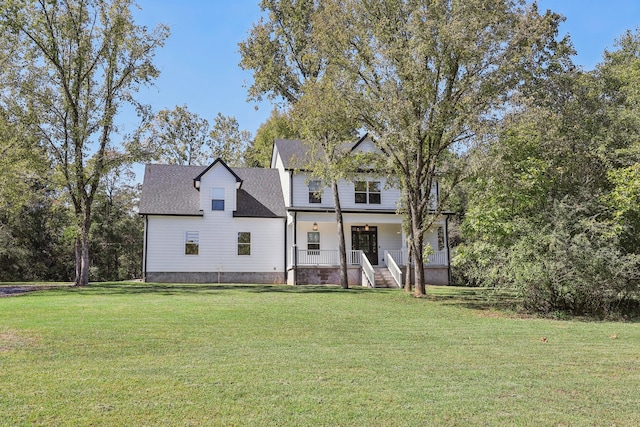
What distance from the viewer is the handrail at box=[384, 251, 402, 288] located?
22.7 metres

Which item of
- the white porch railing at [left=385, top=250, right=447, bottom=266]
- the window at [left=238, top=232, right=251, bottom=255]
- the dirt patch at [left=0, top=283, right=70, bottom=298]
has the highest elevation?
the window at [left=238, top=232, right=251, bottom=255]

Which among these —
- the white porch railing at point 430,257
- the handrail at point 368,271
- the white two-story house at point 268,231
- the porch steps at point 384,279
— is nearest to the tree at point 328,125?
the white two-story house at point 268,231

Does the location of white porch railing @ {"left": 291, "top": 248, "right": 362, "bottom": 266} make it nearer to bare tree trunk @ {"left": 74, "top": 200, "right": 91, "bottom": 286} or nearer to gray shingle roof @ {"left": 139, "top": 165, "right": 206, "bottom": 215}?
gray shingle roof @ {"left": 139, "top": 165, "right": 206, "bottom": 215}

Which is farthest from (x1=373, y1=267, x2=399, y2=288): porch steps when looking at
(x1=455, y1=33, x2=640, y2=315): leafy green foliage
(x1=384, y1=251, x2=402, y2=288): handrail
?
(x1=455, y1=33, x2=640, y2=315): leafy green foliage

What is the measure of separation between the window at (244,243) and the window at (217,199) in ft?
5.52

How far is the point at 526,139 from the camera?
45.4 ft

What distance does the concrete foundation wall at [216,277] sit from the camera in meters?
24.7

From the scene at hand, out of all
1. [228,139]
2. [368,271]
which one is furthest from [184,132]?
[368,271]

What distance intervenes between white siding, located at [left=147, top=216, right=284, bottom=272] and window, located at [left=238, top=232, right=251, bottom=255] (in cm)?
17

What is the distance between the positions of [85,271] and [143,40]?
10237 mm

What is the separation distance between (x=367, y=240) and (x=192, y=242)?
903 cm

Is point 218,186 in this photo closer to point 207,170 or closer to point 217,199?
point 217,199

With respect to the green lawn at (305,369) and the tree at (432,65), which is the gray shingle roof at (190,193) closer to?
the tree at (432,65)

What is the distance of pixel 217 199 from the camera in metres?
25.6
